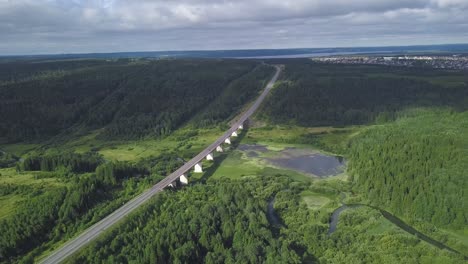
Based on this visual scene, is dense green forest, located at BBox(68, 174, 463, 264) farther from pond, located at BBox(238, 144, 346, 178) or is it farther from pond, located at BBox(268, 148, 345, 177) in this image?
pond, located at BBox(238, 144, 346, 178)

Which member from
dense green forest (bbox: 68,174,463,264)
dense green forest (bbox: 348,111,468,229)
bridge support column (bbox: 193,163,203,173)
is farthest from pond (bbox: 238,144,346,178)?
dense green forest (bbox: 68,174,463,264)

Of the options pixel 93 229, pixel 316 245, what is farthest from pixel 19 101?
pixel 316 245

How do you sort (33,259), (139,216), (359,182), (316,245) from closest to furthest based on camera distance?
(33,259)
(316,245)
(139,216)
(359,182)

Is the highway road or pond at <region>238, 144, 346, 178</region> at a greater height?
the highway road

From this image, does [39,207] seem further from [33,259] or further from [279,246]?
[279,246]

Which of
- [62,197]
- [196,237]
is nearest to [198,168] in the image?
[62,197]

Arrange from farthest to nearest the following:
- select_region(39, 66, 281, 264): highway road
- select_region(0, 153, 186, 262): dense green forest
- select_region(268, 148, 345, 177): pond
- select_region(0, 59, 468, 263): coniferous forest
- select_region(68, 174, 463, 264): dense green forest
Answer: select_region(268, 148, 345, 177): pond → select_region(0, 153, 186, 262): dense green forest → select_region(0, 59, 468, 263): coniferous forest → select_region(39, 66, 281, 264): highway road → select_region(68, 174, 463, 264): dense green forest

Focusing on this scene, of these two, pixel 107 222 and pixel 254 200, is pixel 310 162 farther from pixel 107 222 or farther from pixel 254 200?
pixel 107 222

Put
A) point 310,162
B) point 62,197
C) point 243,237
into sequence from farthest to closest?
point 310,162 < point 62,197 < point 243,237

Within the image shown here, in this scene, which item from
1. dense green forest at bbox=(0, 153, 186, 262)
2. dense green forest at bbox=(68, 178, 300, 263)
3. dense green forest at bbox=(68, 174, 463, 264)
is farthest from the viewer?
dense green forest at bbox=(0, 153, 186, 262)
